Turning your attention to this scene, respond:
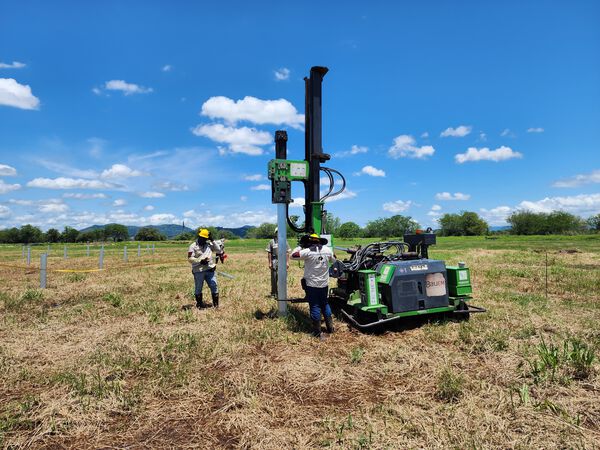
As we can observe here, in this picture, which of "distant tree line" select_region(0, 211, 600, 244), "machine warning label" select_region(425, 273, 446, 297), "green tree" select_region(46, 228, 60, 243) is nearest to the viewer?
"machine warning label" select_region(425, 273, 446, 297)

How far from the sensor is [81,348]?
6195 millimetres

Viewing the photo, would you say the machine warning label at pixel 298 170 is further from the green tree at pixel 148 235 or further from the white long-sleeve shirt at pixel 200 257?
the green tree at pixel 148 235

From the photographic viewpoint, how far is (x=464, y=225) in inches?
5281

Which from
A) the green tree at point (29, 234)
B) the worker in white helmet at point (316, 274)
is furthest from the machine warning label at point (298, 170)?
the green tree at point (29, 234)

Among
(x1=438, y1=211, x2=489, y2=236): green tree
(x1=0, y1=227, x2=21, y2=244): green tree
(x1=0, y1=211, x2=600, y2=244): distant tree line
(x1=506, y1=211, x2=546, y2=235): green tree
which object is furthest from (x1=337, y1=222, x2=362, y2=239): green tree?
(x1=0, y1=227, x2=21, y2=244): green tree

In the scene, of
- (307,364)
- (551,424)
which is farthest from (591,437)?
(307,364)

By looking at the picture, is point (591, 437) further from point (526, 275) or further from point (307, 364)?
point (526, 275)

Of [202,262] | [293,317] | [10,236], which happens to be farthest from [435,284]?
[10,236]

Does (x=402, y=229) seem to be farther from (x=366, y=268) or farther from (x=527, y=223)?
(x=366, y=268)

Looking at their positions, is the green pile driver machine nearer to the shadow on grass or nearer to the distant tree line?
the shadow on grass

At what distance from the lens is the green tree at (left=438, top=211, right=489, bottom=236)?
130750 millimetres

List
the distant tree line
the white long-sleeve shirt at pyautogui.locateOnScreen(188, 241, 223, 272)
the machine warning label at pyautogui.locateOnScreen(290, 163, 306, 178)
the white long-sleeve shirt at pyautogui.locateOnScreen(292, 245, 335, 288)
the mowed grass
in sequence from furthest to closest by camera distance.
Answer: the distant tree line → the white long-sleeve shirt at pyautogui.locateOnScreen(188, 241, 223, 272) → the machine warning label at pyautogui.locateOnScreen(290, 163, 306, 178) → the white long-sleeve shirt at pyautogui.locateOnScreen(292, 245, 335, 288) → the mowed grass

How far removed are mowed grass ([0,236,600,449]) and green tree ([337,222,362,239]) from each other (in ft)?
444

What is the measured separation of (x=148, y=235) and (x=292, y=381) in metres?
140
